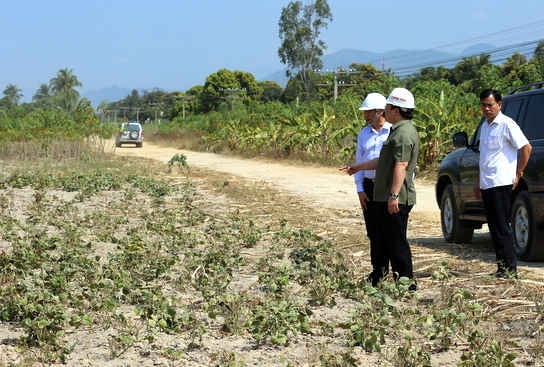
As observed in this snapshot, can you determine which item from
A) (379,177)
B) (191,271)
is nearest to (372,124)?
(379,177)

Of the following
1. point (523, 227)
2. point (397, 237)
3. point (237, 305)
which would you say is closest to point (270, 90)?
point (523, 227)

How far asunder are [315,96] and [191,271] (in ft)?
241

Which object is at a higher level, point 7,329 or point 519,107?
point 519,107

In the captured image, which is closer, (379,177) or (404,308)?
(404,308)

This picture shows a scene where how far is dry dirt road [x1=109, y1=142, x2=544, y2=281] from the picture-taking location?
10406 millimetres

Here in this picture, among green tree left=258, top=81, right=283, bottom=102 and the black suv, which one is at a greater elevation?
green tree left=258, top=81, right=283, bottom=102

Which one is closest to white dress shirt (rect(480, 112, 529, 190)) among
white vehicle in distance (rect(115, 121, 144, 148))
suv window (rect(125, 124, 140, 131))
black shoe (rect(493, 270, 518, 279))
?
black shoe (rect(493, 270, 518, 279))

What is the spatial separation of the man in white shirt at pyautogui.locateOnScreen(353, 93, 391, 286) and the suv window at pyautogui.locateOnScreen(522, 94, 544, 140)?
2148 mm

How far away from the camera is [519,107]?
9523 mm

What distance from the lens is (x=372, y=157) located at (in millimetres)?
7719

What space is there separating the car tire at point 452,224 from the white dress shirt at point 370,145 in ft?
10.2

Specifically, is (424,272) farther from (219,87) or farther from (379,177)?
(219,87)

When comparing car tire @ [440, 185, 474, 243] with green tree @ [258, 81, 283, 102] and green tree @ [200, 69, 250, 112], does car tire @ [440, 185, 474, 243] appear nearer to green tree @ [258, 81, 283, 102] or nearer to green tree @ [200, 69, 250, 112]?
green tree @ [200, 69, 250, 112]

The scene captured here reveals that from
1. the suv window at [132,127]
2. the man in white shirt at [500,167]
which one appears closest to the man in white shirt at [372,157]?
the man in white shirt at [500,167]
